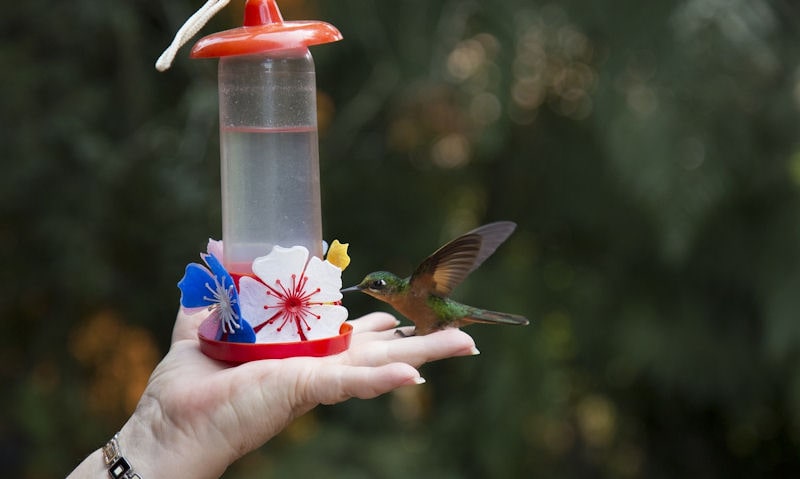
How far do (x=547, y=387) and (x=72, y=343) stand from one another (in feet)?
6.04

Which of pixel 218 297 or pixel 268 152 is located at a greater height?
pixel 268 152

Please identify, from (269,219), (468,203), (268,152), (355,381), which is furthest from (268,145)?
(468,203)

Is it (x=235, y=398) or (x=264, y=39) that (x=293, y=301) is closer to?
(x=235, y=398)

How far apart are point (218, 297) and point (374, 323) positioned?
15.7 inches

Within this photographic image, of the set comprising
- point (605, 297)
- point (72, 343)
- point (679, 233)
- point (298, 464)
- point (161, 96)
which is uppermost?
point (161, 96)

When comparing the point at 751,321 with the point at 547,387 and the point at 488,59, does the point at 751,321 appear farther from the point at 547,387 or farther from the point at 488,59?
the point at 488,59

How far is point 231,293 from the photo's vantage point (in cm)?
166

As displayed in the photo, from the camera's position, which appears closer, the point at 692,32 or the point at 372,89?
the point at 692,32

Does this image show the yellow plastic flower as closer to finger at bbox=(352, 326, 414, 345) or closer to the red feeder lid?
finger at bbox=(352, 326, 414, 345)

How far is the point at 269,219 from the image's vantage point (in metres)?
1.89

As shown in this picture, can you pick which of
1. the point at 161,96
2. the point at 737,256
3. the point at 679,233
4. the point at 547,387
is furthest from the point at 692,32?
the point at 161,96

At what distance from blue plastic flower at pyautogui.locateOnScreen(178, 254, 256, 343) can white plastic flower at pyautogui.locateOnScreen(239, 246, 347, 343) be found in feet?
0.11

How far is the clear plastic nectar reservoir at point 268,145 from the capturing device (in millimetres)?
1890

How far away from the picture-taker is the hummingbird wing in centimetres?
171
